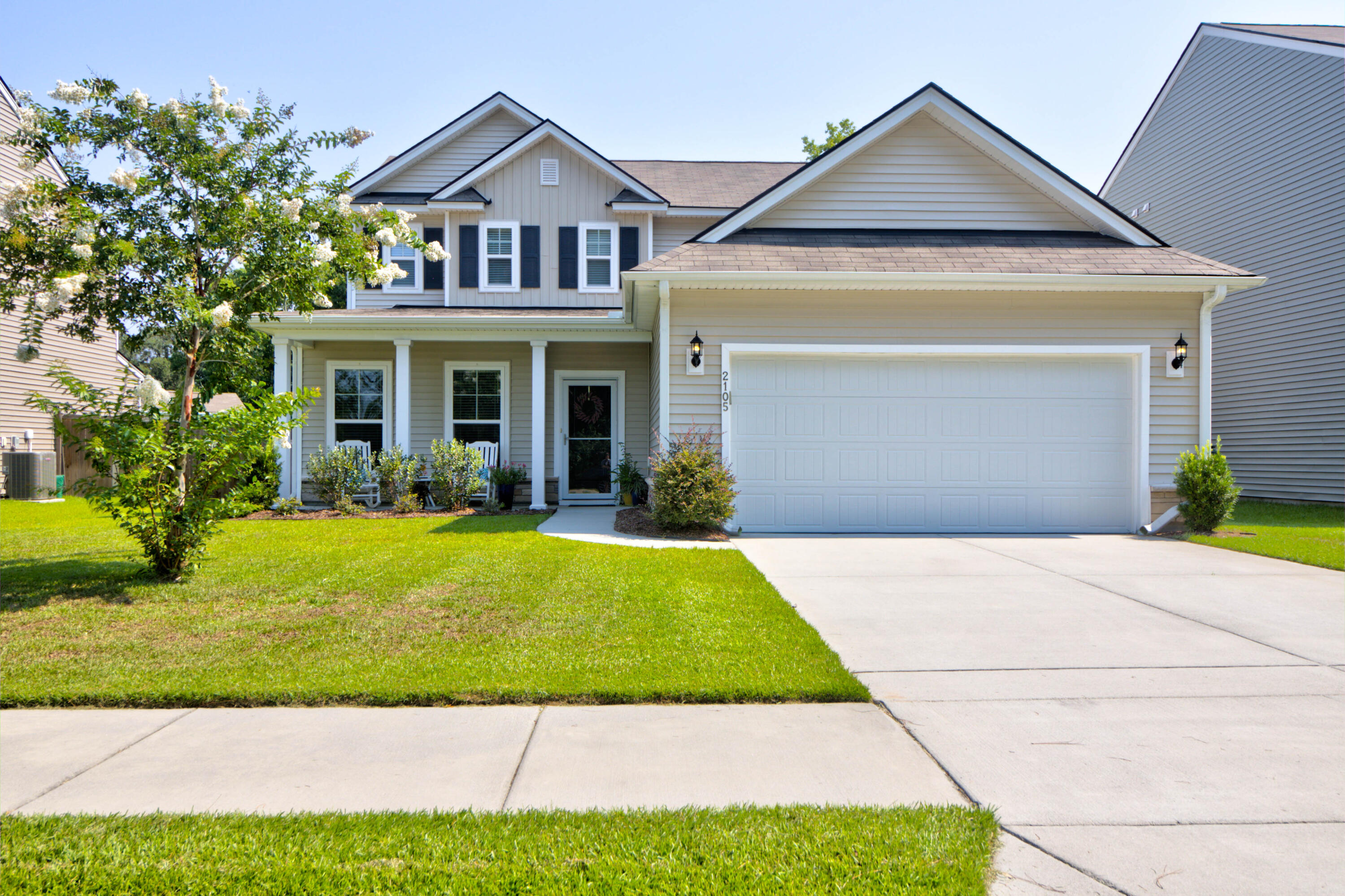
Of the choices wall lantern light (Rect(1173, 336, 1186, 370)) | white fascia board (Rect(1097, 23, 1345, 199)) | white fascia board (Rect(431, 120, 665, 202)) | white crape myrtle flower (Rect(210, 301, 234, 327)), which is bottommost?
white crape myrtle flower (Rect(210, 301, 234, 327))

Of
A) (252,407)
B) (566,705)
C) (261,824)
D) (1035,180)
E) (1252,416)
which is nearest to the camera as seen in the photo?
(261,824)

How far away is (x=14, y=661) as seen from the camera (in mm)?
4383

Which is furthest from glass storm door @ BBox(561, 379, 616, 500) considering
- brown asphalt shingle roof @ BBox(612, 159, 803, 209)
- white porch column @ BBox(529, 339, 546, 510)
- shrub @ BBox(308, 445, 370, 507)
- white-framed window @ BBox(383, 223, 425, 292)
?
brown asphalt shingle roof @ BBox(612, 159, 803, 209)

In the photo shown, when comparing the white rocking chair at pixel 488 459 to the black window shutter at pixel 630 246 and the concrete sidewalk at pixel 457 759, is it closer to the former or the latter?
the black window shutter at pixel 630 246

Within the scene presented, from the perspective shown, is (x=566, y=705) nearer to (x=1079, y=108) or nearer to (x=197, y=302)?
(x=197, y=302)

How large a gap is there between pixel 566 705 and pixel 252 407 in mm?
4501

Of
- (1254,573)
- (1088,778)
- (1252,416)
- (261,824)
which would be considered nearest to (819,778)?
(1088,778)

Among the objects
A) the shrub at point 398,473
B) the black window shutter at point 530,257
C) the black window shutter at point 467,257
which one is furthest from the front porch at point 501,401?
the shrub at point 398,473

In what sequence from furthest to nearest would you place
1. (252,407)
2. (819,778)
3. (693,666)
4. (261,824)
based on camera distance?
1. (252,407)
2. (693,666)
3. (819,778)
4. (261,824)

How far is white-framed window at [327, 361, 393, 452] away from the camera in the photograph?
1436 centimetres

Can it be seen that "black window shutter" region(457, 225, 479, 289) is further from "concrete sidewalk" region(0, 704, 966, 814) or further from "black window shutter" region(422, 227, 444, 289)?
"concrete sidewalk" region(0, 704, 966, 814)

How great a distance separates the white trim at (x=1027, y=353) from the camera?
10117mm

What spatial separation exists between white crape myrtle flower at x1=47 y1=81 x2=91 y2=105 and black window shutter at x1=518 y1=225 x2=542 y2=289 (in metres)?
8.83

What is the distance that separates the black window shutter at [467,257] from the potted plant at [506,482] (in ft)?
12.0
